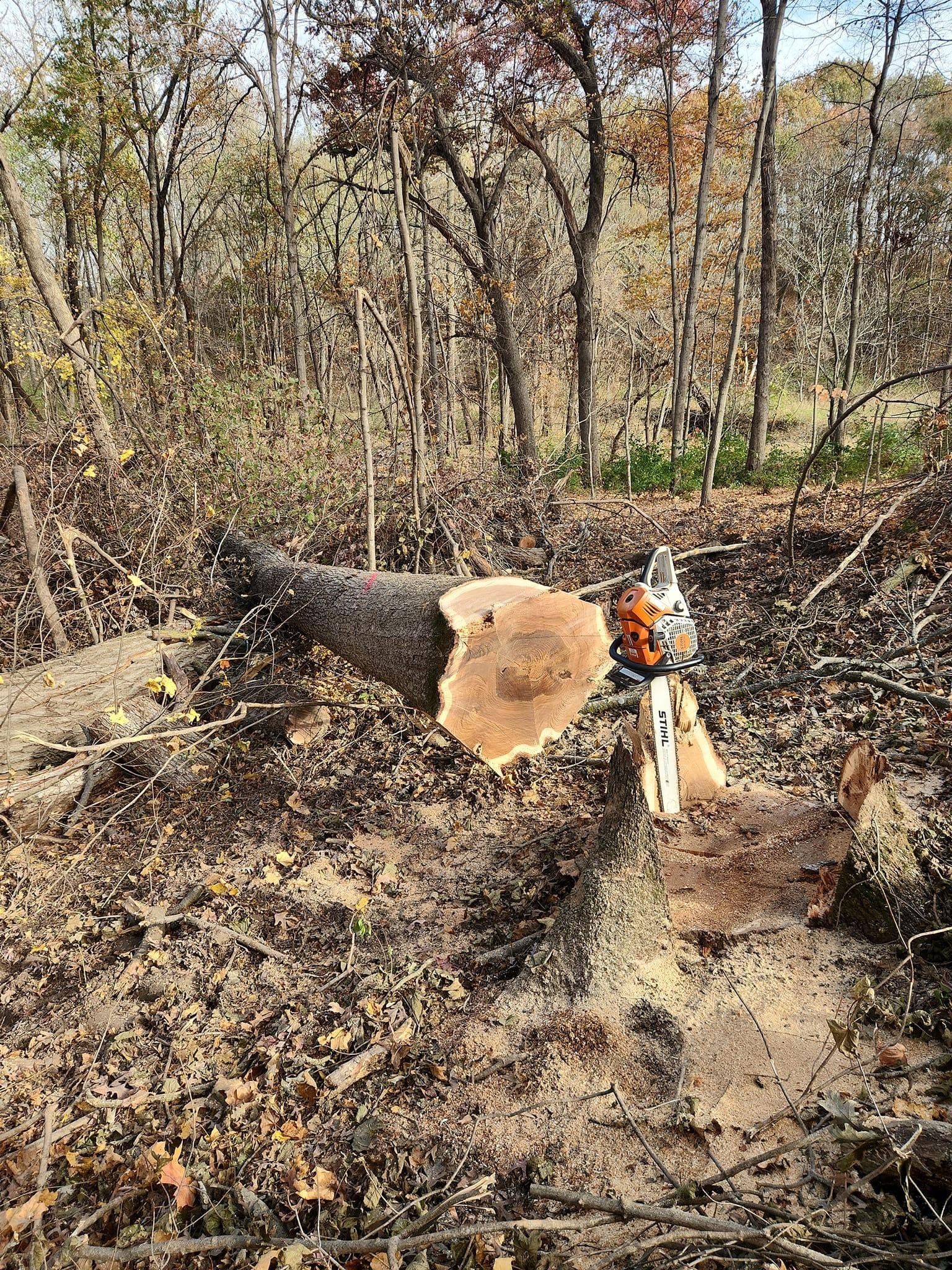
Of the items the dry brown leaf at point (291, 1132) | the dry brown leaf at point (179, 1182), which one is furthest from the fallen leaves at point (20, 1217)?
the dry brown leaf at point (291, 1132)

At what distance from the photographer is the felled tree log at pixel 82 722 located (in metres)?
3.89

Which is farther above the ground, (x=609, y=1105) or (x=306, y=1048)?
(x=609, y=1105)

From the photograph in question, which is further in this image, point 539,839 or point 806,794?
point 539,839

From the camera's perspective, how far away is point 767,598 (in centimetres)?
549

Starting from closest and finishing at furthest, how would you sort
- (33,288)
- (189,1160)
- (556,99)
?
(189,1160)
(556,99)
(33,288)

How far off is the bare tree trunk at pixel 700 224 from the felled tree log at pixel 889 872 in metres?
9.01

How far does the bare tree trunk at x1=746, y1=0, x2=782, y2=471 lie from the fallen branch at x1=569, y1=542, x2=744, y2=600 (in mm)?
4703

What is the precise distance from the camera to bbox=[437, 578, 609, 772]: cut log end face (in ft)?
8.55

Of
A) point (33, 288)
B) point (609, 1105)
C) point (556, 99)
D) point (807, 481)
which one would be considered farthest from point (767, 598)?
point (33, 288)

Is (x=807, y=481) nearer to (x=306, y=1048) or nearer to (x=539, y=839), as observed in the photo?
(x=539, y=839)

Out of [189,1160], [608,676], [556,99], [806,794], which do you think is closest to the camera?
[189,1160]

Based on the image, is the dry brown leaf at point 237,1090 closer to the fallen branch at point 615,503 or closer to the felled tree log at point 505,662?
the felled tree log at point 505,662

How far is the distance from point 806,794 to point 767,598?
2.96 meters

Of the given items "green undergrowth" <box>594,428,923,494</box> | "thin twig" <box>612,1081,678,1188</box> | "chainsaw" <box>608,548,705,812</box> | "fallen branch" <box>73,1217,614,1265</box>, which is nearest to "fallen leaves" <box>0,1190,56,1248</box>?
"fallen branch" <box>73,1217,614,1265</box>
